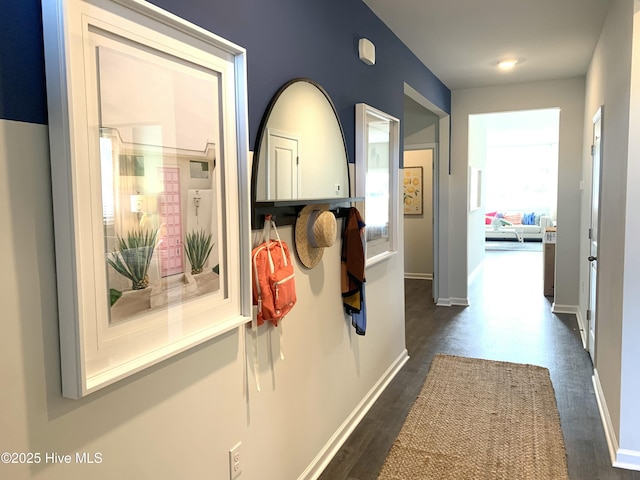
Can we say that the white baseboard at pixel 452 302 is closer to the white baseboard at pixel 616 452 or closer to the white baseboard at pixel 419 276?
the white baseboard at pixel 419 276

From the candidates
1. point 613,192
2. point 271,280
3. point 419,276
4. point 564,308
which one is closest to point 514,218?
point 419,276

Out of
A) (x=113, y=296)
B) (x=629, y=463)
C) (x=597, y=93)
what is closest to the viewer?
(x=113, y=296)

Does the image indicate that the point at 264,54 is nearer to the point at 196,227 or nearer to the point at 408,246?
the point at 196,227

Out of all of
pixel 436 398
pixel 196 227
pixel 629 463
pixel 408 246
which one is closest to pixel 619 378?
pixel 629 463

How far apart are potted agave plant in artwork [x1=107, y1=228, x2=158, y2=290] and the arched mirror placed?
564mm

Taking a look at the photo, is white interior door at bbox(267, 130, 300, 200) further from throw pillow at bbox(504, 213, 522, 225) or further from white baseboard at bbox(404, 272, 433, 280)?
throw pillow at bbox(504, 213, 522, 225)

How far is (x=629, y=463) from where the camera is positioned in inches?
95.0

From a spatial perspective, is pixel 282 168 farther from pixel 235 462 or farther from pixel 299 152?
pixel 235 462

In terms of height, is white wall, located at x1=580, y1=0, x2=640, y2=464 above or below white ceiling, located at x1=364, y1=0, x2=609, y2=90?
below

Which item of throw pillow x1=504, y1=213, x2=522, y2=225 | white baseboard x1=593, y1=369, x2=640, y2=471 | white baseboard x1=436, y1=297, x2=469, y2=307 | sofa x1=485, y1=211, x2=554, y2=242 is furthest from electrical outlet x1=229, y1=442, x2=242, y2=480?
throw pillow x1=504, y1=213, x2=522, y2=225

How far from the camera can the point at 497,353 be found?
13.4 feet

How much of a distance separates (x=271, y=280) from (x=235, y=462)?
672 millimetres

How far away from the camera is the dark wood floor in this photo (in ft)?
8.28

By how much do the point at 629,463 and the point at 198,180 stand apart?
251cm
